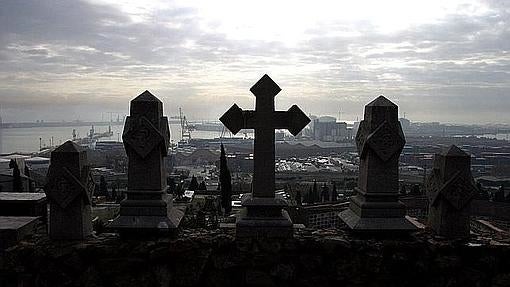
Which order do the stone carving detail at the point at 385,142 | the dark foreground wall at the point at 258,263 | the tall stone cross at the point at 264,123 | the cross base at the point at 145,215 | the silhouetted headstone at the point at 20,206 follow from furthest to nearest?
1. the silhouetted headstone at the point at 20,206
2. the tall stone cross at the point at 264,123
3. the stone carving detail at the point at 385,142
4. the cross base at the point at 145,215
5. the dark foreground wall at the point at 258,263

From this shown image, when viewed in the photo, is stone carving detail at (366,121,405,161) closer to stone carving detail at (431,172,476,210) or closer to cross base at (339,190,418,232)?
cross base at (339,190,418,232)

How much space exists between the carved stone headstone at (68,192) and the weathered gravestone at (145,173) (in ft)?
1.53

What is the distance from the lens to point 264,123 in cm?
590

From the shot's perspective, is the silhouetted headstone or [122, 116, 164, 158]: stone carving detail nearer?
[122, 116, 164, 158]: stone carving detail

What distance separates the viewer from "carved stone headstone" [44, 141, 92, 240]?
546 centimetres

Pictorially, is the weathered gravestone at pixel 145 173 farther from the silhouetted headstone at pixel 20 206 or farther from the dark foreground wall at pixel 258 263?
the silhouetted headstone at pixel 20 206

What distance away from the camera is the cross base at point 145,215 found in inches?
217

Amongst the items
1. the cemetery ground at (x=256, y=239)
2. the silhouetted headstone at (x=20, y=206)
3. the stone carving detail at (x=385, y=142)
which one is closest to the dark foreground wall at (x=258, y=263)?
the cemetery ground at (x=256, y=239)

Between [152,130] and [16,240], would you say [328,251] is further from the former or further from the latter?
[16,240]

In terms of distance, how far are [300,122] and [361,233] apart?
1.57m

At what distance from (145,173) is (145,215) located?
0.51 meters

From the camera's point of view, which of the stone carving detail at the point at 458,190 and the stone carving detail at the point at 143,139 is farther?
the stone carving detail at the point at 458,190

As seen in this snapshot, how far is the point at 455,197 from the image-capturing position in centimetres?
570

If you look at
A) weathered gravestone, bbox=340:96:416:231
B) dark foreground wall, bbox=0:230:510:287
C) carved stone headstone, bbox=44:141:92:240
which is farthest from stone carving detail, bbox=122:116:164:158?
weathered gravestone, bbox=340:96:416:231
